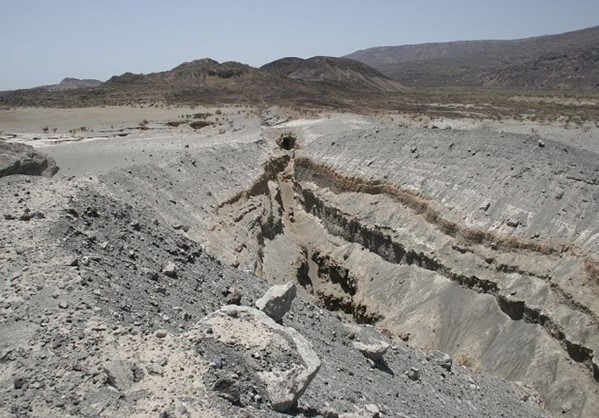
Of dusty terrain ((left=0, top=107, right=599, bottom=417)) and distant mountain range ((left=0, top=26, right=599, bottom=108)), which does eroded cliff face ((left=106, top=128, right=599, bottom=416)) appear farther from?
distant mountain range ((left=0, top=26, right=599, bottom=108))

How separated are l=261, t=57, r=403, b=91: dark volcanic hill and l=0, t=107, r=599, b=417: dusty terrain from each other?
6590cm

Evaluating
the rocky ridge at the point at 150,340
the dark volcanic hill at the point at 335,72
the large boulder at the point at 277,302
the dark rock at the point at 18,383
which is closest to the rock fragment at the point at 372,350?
the rocky ridge at the point at 150,340

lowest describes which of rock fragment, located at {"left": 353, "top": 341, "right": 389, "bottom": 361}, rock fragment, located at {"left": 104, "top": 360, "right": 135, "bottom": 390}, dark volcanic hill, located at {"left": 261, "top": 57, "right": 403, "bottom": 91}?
rock fragment, located at {"left": 353, "top": 341, "right": 389, "bottom": 361}

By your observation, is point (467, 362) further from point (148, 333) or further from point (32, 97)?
point (32, 97)

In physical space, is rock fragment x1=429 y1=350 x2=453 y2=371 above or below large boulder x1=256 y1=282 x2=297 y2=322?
below

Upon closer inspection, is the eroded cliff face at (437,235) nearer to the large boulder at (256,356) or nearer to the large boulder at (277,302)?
the large boulder at (277,302)

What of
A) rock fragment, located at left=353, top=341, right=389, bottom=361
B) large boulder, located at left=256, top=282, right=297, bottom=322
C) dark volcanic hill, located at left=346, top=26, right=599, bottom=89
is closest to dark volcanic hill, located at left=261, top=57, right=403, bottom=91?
dark volcanic hill, located at left=346, top=26, right=599, bottom=89

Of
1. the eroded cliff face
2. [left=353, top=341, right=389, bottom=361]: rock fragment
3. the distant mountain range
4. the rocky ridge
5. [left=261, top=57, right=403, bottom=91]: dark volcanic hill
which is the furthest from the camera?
[left=261, top=57, right=403, bottom=91]: dark volcanic hill

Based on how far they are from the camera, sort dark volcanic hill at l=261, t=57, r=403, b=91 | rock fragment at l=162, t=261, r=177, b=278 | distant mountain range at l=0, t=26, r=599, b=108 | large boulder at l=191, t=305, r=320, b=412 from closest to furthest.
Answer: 1. large boulder at l=191, t=305, r=320, b=412
2. rock fragment at l=162, t=261, r=177, b=278
3. distant mountain range at l=0, t=26, r=599, b=108
4. dark volcanic hill at l=261, t=57, r=403, b=91

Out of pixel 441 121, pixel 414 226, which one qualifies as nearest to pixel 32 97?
pixel 441 121

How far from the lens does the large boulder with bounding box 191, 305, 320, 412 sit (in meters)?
7.09

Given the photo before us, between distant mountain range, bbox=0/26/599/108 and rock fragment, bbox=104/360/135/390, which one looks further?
distant mountain range, bbox=0/26/599/108

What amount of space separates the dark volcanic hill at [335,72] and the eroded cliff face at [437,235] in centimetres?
7002

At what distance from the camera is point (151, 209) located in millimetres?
17969
